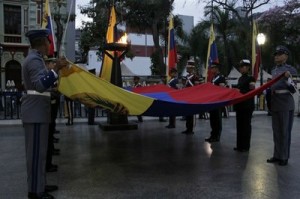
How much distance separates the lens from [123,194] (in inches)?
212

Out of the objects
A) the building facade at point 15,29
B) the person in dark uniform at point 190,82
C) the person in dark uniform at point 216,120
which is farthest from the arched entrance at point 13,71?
the person in dark uniform at point 216,120

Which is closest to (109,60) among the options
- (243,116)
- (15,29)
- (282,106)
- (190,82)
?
(190,82)

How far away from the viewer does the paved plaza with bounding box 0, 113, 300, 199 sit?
551 centimetres

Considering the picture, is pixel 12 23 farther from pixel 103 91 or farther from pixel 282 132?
pixel 282 132

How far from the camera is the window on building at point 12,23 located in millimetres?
33531

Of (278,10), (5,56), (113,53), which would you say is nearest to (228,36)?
(278,10)

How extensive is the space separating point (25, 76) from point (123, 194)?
1.91m

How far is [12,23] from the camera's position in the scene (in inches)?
1331

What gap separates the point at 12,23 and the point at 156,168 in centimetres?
2997

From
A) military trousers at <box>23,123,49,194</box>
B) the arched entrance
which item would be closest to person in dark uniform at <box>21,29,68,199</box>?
military trousers at <box>23,123,49,194</box>

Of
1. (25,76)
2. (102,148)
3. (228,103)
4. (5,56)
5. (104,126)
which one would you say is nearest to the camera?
(25,76)

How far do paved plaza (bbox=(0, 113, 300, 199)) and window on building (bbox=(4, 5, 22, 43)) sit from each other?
24389 mm

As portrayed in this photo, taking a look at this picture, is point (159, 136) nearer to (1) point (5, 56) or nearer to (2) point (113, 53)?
(2) point (113, 53)

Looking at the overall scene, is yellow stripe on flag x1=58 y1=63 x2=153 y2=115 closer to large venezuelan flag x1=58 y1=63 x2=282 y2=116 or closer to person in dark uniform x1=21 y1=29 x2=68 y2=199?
large venezuelan flag x1=58 y1=63 x2=282 y2=116
